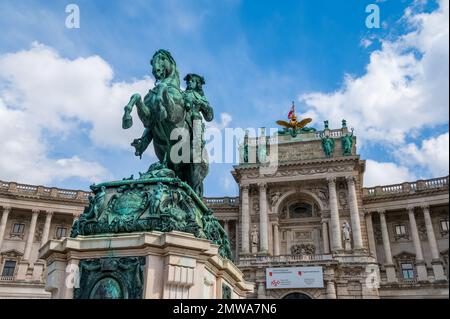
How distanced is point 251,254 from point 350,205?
11038 mm

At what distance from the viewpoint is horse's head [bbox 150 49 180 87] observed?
25.6 feet

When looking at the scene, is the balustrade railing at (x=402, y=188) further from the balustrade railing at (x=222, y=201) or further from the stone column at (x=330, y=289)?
the balustrade railing at (x=222, y=201)

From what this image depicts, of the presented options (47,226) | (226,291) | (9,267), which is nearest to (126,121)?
(226,291)

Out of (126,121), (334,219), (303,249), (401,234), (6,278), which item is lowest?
(126,121)

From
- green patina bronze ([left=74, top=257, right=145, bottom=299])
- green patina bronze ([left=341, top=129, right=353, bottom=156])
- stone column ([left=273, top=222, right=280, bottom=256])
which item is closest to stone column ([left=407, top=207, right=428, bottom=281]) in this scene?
green patina bronze ([left=341, top=129, right=353, bottom=156])

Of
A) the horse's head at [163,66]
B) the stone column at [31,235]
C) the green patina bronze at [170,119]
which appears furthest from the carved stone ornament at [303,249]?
the horse's head at [163,66]

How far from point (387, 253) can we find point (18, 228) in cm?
3816

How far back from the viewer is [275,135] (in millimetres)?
47938

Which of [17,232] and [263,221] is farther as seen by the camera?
[17,232]

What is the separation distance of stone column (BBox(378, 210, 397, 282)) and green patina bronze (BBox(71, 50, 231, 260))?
35746 mm

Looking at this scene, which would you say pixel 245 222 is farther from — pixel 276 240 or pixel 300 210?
pixel 300 210

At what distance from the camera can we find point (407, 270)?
41781mm

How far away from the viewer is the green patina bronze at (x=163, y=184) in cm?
600

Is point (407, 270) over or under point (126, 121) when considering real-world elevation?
over
